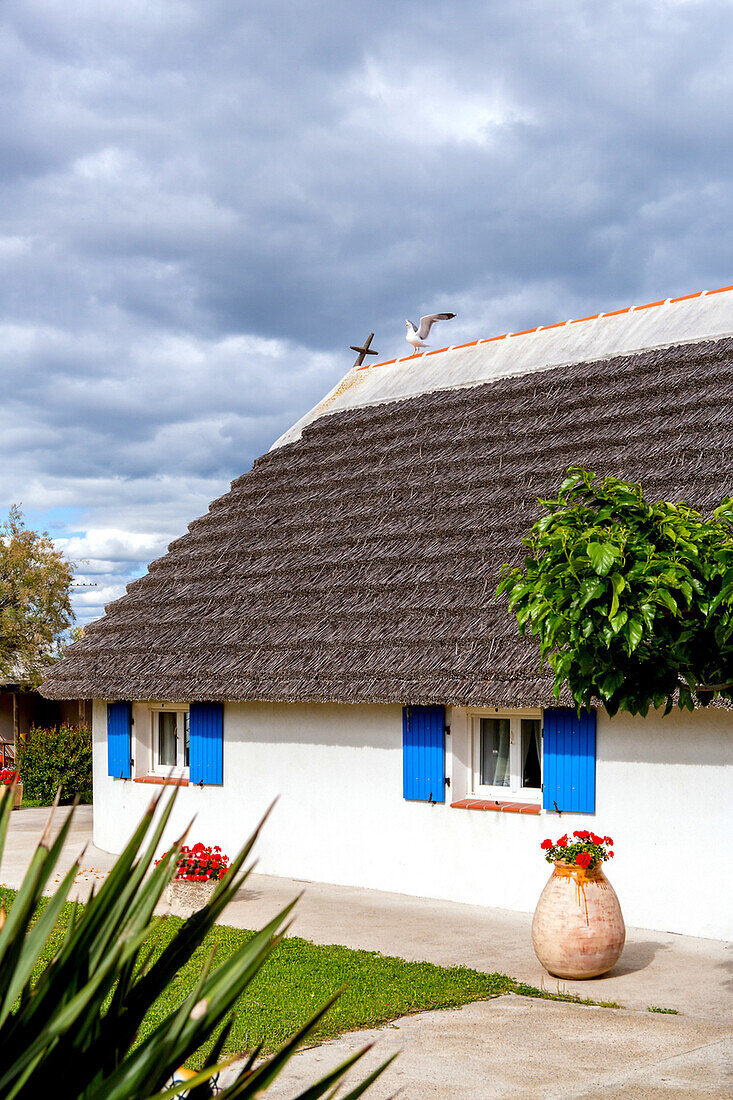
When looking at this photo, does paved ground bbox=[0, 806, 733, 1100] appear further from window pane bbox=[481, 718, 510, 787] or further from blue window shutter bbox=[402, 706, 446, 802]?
window pane bbox=[481, 718, 510, 787]

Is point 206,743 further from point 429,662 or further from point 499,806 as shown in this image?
point 499,806

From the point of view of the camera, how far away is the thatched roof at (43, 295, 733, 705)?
35.4 feet

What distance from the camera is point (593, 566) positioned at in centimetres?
460

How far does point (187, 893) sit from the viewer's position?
9977 millimetres

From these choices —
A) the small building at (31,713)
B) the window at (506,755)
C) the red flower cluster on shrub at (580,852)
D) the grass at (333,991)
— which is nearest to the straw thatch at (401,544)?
the window at (506,755)

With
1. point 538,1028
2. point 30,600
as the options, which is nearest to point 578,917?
point 538,1028

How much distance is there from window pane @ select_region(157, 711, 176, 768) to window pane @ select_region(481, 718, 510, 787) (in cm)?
504

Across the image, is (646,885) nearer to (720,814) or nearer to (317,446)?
(720,814)

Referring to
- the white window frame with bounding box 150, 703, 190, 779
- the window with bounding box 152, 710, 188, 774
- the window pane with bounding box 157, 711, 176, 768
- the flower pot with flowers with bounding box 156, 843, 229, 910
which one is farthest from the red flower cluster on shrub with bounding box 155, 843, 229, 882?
the window pane with bounding box 157, 711, 176, 768

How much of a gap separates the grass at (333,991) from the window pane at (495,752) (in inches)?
119

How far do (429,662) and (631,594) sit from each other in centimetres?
612

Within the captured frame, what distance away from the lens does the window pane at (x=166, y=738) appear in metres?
14.5

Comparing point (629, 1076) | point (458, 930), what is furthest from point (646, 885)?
point (629, 1076)

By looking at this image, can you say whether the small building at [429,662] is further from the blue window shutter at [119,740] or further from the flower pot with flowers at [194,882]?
the flower pot with flowers at [194,882]
